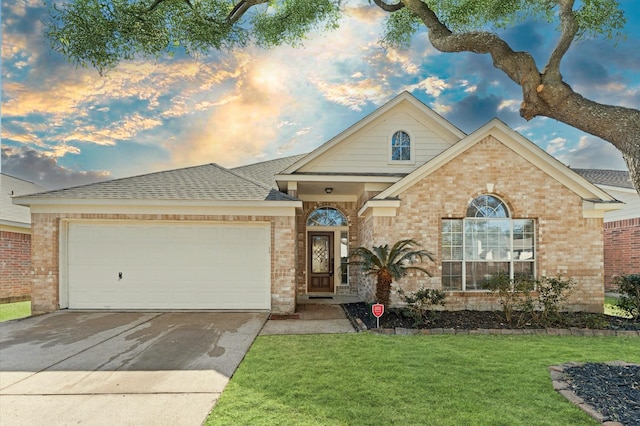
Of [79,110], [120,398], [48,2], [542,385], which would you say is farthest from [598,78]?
[79,110]

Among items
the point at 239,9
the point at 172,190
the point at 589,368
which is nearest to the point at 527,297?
the point at 589,368

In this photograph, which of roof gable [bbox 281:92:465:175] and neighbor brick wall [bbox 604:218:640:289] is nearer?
roof gable [bbox 281:92:465:175]

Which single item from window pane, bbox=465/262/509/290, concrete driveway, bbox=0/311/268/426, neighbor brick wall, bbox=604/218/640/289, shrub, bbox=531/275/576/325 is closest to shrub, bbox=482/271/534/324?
shrub, bbox=531/275/576/325

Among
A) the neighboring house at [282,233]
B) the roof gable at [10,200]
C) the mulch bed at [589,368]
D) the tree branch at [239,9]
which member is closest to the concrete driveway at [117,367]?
the neighboring house at [282,233]

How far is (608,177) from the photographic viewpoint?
16.8 metres

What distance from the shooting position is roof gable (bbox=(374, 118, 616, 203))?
9.73 meters

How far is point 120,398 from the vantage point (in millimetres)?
4164

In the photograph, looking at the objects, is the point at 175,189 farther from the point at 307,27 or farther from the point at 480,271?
the point at 480,271

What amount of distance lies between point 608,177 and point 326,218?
545 inches

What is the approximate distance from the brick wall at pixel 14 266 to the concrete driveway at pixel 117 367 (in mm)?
5217

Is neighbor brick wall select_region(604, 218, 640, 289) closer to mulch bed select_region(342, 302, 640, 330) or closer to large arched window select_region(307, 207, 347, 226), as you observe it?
mulch bed select_region(342, 302, 640, 330)

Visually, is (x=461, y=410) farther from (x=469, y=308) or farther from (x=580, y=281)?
(x=580, y=281)

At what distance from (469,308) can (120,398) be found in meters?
8.46

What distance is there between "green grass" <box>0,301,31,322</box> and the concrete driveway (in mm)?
1210
